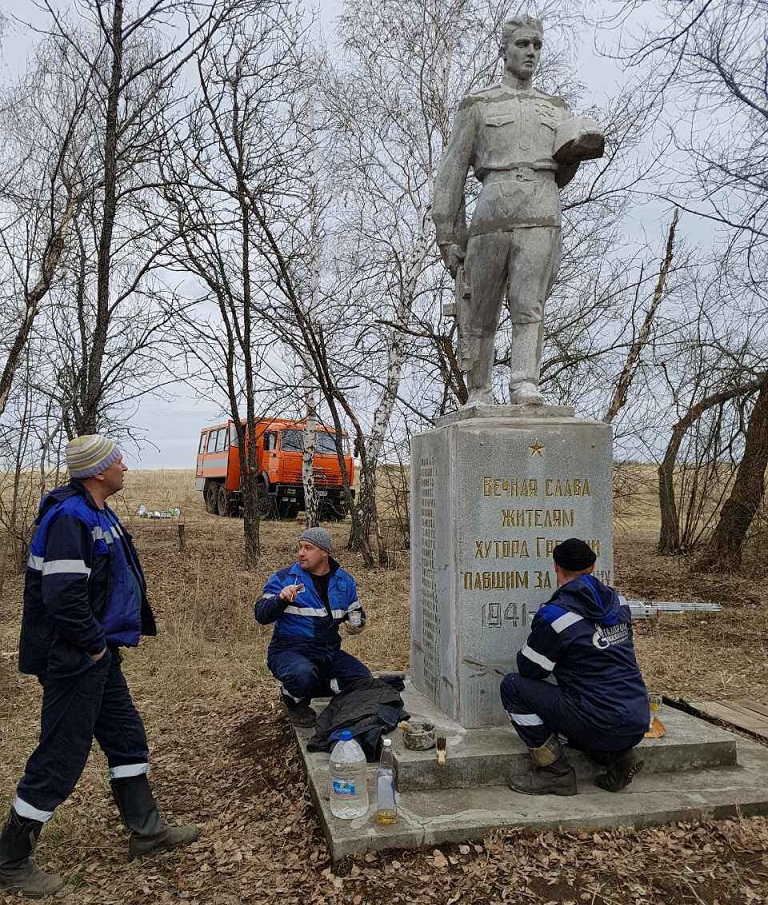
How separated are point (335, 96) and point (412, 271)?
354cm

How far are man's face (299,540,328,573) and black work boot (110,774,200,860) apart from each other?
4.84 feet

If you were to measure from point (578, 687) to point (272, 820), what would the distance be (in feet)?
5.29

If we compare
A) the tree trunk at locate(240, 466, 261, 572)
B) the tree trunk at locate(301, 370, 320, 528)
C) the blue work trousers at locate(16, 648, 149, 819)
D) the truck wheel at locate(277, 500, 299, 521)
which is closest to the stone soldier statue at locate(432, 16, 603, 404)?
the blue work trousers at locate(16, 648, 149, 819)

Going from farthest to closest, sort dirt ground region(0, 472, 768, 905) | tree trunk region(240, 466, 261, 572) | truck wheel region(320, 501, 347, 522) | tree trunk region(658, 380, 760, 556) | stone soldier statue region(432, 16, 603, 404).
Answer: truck wheel region(320, 501, 347, 522) → tree trunk region(240, 466, 261, 572) → tree trunk region(658, 380, 760, 556) → stone soldier statue region(432, 16, 603, 404) → dirt ground region(0, 472, 768, 905)

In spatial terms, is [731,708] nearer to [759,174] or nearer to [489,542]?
[489,542]

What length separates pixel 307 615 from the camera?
4656 mm

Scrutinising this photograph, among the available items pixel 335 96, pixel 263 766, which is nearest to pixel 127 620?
pixel 263 766

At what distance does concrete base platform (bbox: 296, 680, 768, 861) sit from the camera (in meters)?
3.29

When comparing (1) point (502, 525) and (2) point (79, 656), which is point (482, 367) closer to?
(1) point (502, 525)

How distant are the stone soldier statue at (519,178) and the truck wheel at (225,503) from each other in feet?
53.5

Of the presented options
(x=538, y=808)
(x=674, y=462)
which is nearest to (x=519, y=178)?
(x=538, y=808)

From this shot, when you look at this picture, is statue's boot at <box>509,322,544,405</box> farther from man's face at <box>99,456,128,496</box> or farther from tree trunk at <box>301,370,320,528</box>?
tree trunk at <box>301,370,320,528</box>

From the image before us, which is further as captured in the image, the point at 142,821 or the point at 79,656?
the point at 142,821

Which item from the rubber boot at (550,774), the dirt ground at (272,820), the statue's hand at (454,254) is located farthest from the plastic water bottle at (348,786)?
the statue's hand at (454,254)
